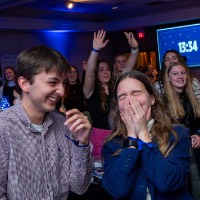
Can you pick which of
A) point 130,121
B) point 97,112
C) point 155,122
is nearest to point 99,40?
point 97,112

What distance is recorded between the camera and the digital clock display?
9023 mm

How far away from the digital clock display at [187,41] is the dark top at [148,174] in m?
7.89

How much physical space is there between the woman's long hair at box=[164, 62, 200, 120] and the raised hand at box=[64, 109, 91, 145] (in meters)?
1.60

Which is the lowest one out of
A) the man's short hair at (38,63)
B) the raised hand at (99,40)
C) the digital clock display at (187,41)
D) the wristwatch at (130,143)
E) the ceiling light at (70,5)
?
the wristwatch at (130,143)

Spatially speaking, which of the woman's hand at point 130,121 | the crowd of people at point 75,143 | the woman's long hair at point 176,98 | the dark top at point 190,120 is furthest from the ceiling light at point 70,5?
the woman's hand at point 130,121

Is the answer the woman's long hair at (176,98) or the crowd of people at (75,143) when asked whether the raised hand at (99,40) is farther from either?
the crowd of people at (75,143)

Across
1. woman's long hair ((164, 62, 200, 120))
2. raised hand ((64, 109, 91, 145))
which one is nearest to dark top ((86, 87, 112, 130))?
woman's long hair ((164, 62, 200, 120))

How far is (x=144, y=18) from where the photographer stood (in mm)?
9508

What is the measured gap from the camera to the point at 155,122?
5.44 feet

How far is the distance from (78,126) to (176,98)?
180 cm

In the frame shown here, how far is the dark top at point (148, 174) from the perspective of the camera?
1.44 meters

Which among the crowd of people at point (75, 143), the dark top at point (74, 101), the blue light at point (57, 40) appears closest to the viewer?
the crowd of people at point (75, 143)

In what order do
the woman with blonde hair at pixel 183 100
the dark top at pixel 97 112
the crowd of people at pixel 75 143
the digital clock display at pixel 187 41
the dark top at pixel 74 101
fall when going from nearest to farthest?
1. the crowd of people at pixel 75 143
2. the woman with blonde hair at pixel 183 100
3. the dark top at pixel 97 112
4. the dark top at pixel 74 101
5. the digital clock display at pixel 187 41

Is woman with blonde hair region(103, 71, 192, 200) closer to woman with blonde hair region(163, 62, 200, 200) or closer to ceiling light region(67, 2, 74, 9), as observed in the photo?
woman with blonde hair region(163, 62, 200, 200)
